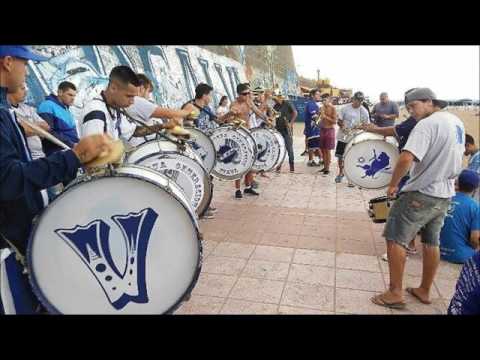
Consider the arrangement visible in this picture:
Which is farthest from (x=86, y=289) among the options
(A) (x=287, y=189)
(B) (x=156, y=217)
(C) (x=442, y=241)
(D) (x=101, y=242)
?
(A) (x=287, y=189)

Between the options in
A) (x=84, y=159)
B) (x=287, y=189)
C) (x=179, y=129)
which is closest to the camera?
(x=84, y=159)

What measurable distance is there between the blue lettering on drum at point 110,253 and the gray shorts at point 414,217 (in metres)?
2.21

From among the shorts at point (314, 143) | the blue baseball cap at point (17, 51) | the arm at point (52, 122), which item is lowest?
the shorts at point (314, 143)

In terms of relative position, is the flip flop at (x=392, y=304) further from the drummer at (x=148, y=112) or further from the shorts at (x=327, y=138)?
the shorts at (x=327, y=138)

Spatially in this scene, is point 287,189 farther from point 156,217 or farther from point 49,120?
point 156,217

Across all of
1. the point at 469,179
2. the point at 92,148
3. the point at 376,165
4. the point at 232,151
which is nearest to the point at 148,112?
the point at 232,151

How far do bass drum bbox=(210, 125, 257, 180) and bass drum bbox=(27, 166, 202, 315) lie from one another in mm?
3445

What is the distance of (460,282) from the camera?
1760 millimetres

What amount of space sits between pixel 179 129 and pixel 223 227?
2.26 m

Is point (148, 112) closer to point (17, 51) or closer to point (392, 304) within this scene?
point (17, 51)

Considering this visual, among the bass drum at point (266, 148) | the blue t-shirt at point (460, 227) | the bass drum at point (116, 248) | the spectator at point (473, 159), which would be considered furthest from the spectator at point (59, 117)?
the spectator at point (473, 159)

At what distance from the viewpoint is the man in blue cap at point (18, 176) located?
1624mm

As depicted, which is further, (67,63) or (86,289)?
(67,63)

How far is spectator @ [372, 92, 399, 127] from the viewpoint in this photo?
795 cm
